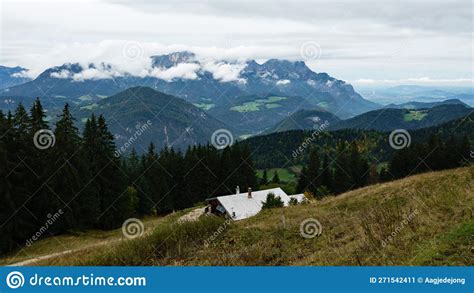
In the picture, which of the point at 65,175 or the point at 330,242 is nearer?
the point at 330,242

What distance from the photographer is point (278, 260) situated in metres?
11.9

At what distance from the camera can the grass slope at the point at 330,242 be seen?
9.86 meters

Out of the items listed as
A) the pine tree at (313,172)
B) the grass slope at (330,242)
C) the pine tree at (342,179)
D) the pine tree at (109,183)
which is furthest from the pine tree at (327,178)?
the grass slope at (330,242)

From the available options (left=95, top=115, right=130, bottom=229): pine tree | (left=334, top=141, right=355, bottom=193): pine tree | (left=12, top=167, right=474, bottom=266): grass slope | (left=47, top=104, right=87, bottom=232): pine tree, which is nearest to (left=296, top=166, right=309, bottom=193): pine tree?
(left=334, top=141, right=355, bottom=193): pine tree

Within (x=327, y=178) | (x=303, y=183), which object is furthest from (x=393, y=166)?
(x=303, y=183)

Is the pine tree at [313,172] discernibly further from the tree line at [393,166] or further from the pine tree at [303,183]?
the pine tree at [303,183]

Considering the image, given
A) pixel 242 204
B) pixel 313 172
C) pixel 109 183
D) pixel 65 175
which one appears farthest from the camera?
pixel 313 172

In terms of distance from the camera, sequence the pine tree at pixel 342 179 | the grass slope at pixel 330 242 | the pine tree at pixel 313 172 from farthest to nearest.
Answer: the pine tree at pixel 313 172 < the pine tree at pixel 342 179 < the grass slope at pixel 330 242

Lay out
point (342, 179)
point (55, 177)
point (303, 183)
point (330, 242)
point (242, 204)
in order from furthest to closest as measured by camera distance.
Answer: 1. point (303, 183)
2. point (342, 179)
3. point (242, 204)
4. point (55, 177)
5. point (330, 242)

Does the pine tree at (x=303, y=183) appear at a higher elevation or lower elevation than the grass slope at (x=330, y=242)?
lower

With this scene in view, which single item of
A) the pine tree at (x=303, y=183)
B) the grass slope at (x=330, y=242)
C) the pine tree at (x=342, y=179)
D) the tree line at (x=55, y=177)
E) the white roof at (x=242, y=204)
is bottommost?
the pine tree at (x=303, y=183)

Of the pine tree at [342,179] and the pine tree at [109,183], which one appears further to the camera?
the pine tree at [342,179]

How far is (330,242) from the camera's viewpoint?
41.7ft

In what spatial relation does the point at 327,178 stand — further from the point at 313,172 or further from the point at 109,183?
the point at 109,183
